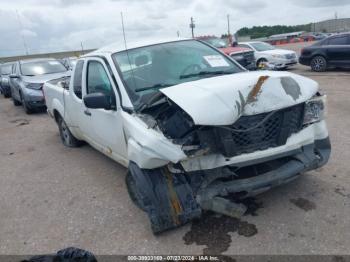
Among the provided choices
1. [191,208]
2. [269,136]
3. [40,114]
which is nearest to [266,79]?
[269,136]

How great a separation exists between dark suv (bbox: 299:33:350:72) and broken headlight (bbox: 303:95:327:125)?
10863 millimetres

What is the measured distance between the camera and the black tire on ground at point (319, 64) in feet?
46.1

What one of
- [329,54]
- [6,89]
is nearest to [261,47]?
[329,54]

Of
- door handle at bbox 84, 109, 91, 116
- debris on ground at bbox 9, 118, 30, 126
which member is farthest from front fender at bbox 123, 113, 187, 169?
debris on ground at bbox 9, 118, 30, 126

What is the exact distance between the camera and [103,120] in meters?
4.40

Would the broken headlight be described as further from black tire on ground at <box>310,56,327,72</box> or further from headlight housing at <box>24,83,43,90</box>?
black tire on ground at <box>310,56,327,72</box>

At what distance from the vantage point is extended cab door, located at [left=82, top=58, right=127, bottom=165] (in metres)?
4.03

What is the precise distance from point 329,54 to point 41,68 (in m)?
10.6

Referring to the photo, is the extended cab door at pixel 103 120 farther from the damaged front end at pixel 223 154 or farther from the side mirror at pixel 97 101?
the damaged front end at pixel 223 154

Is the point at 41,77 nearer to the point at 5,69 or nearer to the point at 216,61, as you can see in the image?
the point at 5,69

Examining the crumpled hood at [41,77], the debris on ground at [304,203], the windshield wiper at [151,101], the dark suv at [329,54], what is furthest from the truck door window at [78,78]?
the dark suv at [329,54]

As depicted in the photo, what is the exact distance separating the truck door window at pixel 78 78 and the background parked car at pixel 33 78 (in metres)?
5.35

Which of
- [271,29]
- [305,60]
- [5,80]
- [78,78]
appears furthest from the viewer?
[271,29]

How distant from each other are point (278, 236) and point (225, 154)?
890 millimetres
